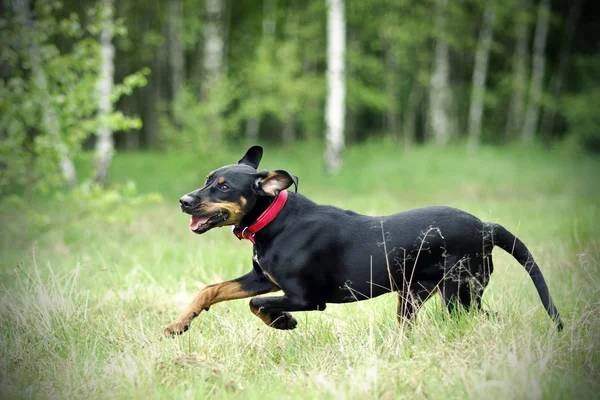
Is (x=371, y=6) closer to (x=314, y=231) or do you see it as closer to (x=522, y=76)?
(x=522, y=76)

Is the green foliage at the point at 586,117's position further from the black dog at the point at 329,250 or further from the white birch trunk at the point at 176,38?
the black dog at the point at 329,250

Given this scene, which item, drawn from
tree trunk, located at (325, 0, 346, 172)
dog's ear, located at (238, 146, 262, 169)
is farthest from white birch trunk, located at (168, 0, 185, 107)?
dog's ear, located at (238, 146, 262, 169)

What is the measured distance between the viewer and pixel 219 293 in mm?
4367

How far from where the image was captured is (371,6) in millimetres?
21875

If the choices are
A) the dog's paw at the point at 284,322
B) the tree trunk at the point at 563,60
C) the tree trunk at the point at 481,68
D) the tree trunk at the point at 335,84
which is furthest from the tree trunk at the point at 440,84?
the dog's paw at the point at 284,322

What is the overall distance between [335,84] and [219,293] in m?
13.5

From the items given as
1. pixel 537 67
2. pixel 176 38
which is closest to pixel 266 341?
pixel 176 38

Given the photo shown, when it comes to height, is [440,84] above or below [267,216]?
above

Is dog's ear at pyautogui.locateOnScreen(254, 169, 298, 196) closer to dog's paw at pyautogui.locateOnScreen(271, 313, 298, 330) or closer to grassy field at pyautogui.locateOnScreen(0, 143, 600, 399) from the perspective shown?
dog's paw at pyautogui.locateOnScreen(271, 313, 298, 330)

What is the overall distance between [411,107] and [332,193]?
20.6 m

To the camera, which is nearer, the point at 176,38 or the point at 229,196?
the point at 229,196

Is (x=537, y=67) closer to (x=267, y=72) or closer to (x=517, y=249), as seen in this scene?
(x=267, y=72)

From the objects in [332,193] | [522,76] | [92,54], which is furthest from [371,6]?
[92,54]

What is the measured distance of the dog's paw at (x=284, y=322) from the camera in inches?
179
